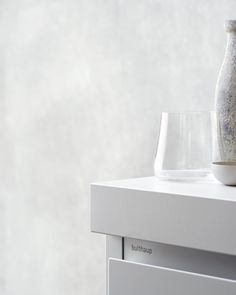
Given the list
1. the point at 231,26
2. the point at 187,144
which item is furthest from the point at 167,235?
the point at 231,26

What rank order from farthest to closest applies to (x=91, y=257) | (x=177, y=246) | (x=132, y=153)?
(x=91, y=257) → (x=132, y=153) → (x=177, y=246)

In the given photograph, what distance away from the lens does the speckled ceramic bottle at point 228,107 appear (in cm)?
125

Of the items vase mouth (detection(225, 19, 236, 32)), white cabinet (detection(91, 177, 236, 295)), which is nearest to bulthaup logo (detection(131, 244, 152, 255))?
white cabinet (detection(91, 177, 236, 295))

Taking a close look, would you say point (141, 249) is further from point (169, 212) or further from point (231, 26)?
point (231, 26)

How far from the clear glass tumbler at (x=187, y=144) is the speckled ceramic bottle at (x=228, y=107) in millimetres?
22

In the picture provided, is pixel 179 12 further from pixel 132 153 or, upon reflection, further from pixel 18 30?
pixel 18 30

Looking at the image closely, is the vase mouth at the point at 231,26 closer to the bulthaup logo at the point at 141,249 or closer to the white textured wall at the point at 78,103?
the white textured wall at the point at 78,103

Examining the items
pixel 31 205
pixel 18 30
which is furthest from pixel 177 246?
pixel 18 30

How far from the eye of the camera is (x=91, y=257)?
1.93 metres

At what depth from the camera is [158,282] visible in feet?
3.84

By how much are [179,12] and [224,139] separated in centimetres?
53

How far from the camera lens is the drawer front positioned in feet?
3.58

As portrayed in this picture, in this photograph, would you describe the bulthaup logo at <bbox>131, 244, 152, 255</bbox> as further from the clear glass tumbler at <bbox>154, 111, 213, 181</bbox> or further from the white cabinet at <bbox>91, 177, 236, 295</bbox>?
the clear glass tumbler at <bbox>154, 111, 213, 181</bbox>

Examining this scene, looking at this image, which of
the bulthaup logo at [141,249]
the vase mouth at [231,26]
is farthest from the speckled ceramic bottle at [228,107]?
the bulthaup logo at [141,249]
